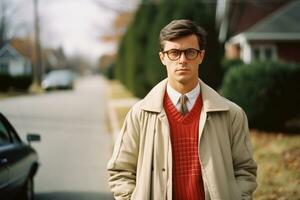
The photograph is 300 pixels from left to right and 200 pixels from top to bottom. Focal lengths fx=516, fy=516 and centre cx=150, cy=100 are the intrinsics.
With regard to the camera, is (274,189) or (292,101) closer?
(274,189)

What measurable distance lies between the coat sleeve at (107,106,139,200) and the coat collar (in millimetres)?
135


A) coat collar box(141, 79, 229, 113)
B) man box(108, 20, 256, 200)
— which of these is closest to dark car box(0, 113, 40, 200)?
man box(108, 20, 256, 200)

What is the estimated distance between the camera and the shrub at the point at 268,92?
1195 cm

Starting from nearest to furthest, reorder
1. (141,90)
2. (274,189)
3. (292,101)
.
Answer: (274,189) → (292,101) → (141,90)

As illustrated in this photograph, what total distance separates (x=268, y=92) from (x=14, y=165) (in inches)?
309

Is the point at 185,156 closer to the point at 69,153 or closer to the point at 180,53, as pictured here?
the point at 180,53

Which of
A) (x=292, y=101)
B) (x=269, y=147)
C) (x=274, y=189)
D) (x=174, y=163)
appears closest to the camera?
(x=174, y=163)

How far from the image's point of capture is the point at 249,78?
1216 centimetres

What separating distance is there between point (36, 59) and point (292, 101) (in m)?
35.5

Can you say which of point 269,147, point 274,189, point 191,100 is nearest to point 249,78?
point 269,147

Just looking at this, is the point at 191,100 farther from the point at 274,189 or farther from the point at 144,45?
the point at 144,45

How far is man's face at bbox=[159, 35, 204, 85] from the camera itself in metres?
2.94

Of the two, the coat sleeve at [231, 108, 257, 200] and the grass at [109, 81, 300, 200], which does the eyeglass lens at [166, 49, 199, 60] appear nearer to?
the coat sleeve at [231, 108, 257, 200]

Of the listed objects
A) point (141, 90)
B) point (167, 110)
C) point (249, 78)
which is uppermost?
point (167, 110)
